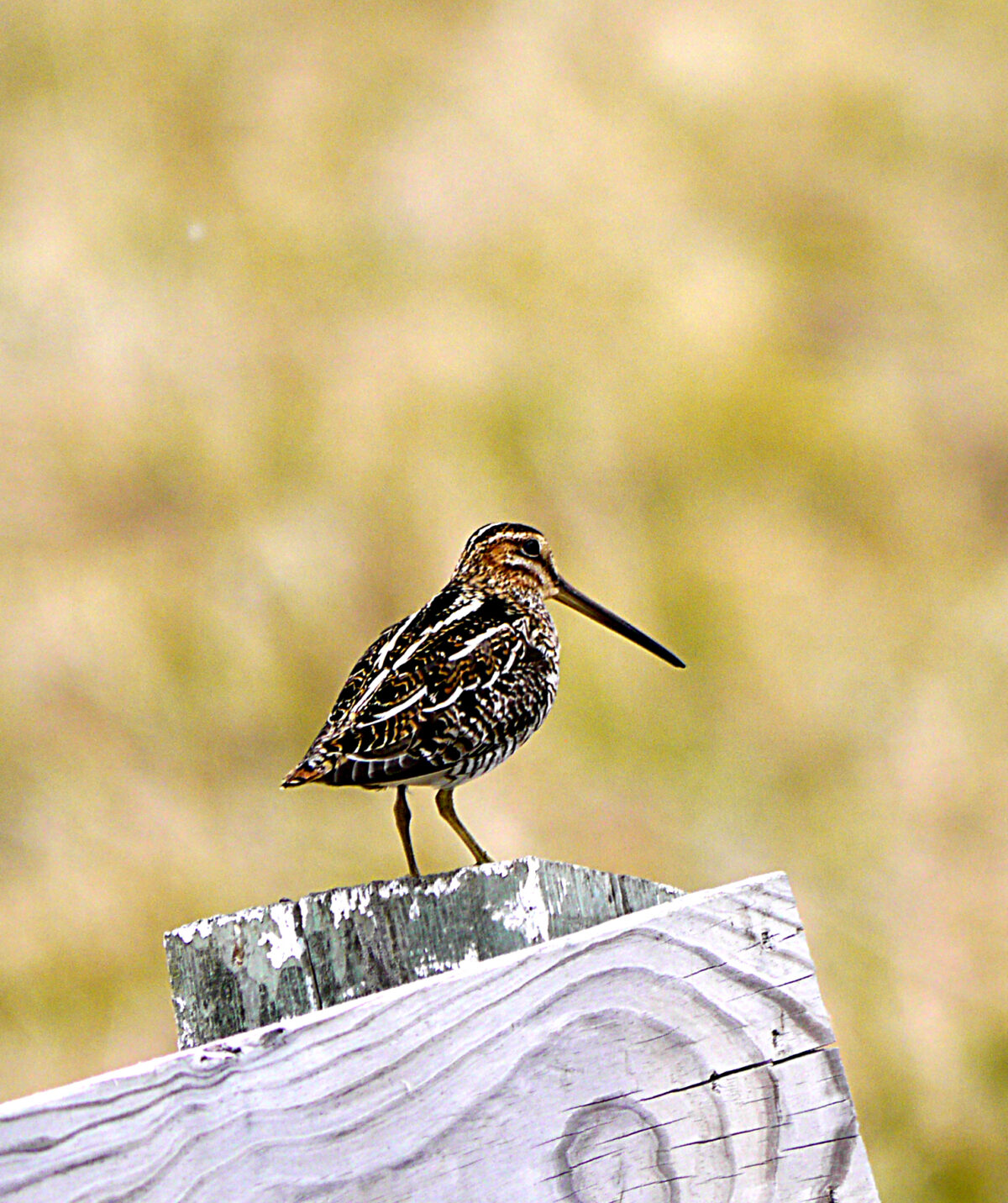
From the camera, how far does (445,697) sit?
2.27m

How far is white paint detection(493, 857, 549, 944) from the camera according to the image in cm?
151

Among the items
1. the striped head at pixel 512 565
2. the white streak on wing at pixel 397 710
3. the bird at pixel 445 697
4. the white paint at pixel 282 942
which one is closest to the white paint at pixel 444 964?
the white paint at pixel 282 942

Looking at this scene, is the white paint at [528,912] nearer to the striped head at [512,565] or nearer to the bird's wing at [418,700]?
the bird's wing at [418,700]

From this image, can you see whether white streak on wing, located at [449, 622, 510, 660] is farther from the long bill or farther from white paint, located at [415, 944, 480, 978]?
white paint, located at [415, 944, 480, 978]

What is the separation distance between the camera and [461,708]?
226 cm

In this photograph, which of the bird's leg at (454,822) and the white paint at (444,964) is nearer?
the white paint at (444,964)

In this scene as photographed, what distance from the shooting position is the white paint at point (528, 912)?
1.51 m

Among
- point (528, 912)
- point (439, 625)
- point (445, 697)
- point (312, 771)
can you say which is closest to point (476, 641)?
point (439, 625)

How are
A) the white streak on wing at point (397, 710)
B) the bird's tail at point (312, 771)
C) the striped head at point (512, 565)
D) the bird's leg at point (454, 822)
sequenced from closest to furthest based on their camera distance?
the bird's tail at point (312, 771) → the white streak on wing at point (397, 710) → the bird's leg at point (454, 822) → the striped head at point (512, 565)

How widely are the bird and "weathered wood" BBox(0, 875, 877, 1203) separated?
84 centimetres

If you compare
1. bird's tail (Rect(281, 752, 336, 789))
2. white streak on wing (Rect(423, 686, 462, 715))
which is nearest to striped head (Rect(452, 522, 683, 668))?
white streak on wing (Rect(423, 686, 462, 715))

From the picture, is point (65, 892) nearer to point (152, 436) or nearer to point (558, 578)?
point (152, 436)

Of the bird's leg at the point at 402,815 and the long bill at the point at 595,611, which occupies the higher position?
the long bill at the point at 595,611

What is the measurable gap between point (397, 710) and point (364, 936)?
75 centimetres
